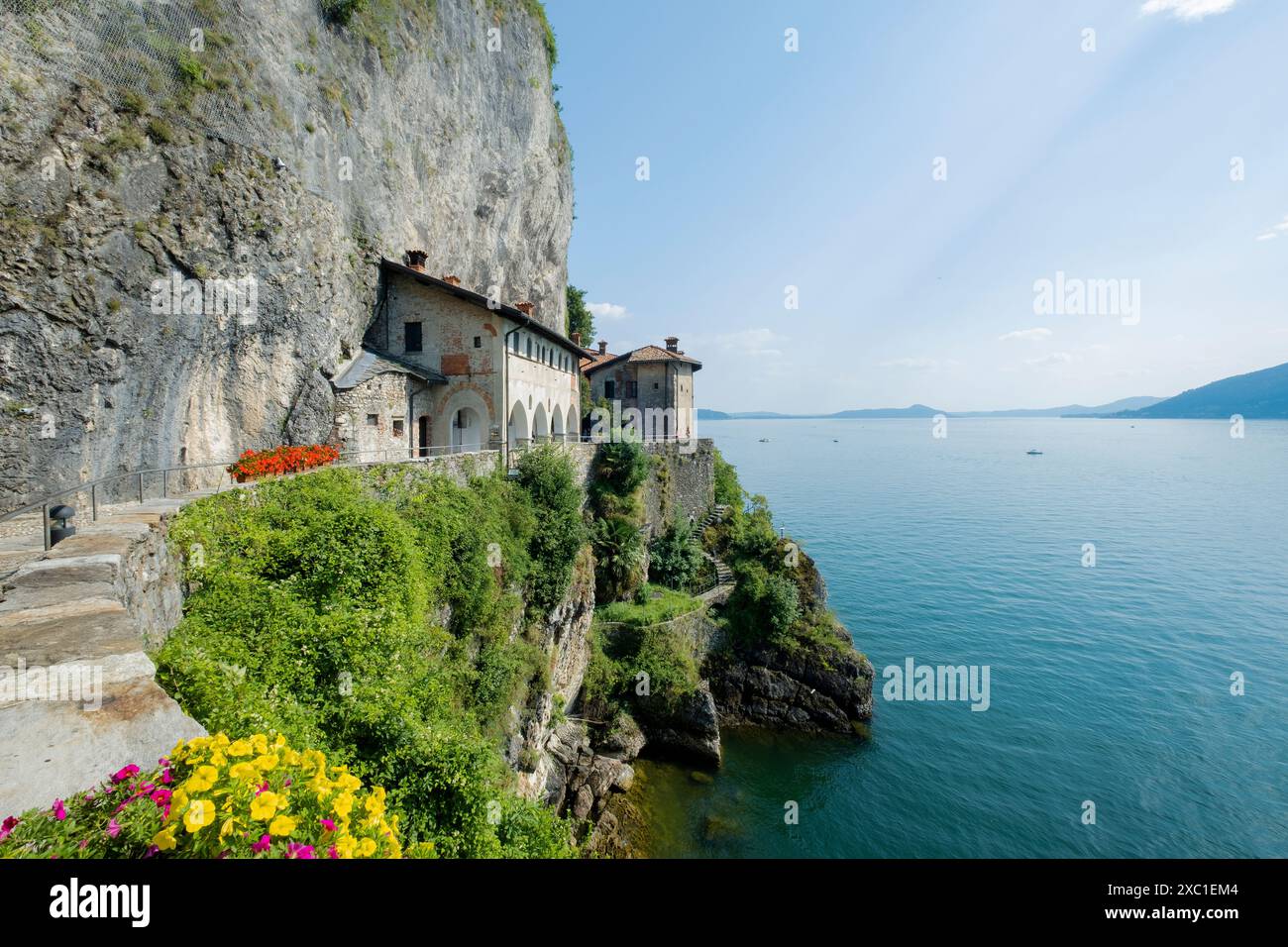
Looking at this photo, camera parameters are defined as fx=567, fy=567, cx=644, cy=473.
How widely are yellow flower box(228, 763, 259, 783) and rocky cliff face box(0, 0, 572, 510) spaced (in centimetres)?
1437

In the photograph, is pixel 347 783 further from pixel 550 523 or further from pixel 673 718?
pixel 673 718

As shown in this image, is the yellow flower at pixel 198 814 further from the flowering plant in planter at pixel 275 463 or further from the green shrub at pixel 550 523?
the green shrub at pixel 550 523

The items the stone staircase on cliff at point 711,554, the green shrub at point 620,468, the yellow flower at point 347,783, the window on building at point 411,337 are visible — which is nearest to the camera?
the yellow flower at point 347,783

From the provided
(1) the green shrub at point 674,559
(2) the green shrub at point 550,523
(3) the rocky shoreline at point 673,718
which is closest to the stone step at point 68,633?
(3) the rocky shoreline at point 673,718

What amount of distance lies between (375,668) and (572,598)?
566 inches

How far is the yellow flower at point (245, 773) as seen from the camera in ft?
9.89

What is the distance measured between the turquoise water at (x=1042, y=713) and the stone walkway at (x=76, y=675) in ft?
66.9

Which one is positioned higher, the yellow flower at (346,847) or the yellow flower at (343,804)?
the yellow flower at (343,804)

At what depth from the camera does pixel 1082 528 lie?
65.6 metres

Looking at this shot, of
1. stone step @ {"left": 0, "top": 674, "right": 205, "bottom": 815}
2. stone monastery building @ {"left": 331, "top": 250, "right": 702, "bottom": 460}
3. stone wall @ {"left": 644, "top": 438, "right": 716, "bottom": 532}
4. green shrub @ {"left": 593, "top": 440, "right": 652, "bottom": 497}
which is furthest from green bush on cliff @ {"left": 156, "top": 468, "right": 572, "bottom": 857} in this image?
stone wall @ {"left": 644, "top": 438, "right": 716, "bottom": 532}

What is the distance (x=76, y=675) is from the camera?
444cm

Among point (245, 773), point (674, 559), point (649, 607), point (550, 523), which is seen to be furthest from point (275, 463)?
point (674, 559)

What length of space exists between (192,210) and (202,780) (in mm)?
17774
